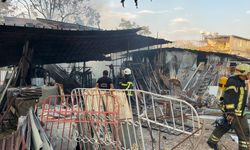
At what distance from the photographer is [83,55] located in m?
16.7

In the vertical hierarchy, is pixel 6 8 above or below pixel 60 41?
above

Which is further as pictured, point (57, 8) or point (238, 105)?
point (57, 8)

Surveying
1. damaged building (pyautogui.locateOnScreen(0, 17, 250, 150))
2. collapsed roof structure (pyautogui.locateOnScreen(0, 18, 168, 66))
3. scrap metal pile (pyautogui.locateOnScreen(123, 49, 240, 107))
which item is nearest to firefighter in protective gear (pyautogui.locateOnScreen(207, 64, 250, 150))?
damaged building (pyautogui.locateOnScreen(0, 17, 250, 150))

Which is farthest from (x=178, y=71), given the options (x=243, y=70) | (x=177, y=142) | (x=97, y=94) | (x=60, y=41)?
(x=97, y=94)

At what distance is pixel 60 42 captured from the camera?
1230 centimetres

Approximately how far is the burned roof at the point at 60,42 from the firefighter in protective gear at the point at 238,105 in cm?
621

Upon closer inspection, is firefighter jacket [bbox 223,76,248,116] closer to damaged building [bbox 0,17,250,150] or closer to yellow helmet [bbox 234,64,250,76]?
yellow helmet [bbox 234,64,250,76]

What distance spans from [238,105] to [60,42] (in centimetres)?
850

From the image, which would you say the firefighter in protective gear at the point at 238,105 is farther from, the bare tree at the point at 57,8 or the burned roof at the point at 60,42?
the bare tree at the point at 57,8

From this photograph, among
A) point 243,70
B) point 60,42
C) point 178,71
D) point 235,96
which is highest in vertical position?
point 60,42

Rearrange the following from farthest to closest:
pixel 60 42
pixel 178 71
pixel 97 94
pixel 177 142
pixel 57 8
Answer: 1. pixel 57 8
2. pixel 178 71
3. pixel 60 42
4. pixel 177 142
5. pixel 97 94

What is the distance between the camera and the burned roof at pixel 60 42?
32.9ft

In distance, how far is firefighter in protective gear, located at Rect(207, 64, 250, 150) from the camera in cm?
558

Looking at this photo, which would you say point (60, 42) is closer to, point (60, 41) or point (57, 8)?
point (60, 41)
